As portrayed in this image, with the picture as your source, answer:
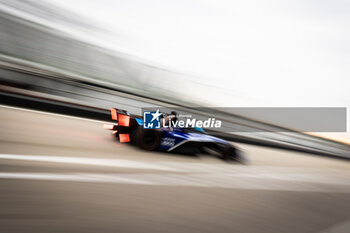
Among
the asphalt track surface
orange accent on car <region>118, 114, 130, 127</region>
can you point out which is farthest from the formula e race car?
the asphalt track surface

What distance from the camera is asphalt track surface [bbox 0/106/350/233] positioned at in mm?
1816

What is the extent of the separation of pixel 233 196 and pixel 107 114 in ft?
13.1

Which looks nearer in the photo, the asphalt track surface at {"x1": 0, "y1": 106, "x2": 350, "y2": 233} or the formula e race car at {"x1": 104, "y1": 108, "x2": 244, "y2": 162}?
the asphalt track surface at {"x1": 0, "y1": 106, "x2": 350, "y2": 233}

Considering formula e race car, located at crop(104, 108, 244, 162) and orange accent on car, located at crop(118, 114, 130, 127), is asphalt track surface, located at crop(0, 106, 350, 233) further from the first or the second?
orange accent on car, located at crop(118, 114, 130, 127)

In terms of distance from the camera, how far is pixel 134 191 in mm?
2391

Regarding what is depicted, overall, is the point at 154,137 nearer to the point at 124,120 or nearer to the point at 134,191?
the point at 124,120

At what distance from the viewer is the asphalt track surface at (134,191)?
1816 mm

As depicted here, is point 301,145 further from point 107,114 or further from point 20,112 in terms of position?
point 20,112

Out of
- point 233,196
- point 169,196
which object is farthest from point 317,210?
point 169,196

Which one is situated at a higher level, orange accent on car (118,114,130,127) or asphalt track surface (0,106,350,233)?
orange accent on car (118,114,130,127)

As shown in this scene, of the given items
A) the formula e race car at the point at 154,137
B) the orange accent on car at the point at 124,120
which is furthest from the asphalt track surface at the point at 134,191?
the orange accent on car at the point at 124,120

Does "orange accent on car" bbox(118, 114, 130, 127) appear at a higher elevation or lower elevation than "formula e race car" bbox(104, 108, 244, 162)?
higher

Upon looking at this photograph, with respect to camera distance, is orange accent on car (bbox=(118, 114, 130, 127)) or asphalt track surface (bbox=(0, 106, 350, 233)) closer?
Answer: asphalt track surface (bbox=(0, 106, 350, 233))

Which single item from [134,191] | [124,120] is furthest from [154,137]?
[134,191]
